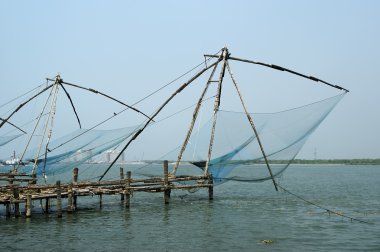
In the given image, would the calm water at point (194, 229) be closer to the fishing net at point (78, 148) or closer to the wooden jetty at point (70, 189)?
the wooden jetty at point (70, 189)

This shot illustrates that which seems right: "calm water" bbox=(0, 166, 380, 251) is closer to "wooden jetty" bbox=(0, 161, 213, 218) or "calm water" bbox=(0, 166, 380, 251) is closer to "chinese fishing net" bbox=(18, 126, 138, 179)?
"wooden jetty" bbox=(0, 161, 213, 218)

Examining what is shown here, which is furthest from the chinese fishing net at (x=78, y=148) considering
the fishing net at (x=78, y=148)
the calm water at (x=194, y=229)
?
the calm water at (x=194, y=229)

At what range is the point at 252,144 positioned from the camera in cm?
1480

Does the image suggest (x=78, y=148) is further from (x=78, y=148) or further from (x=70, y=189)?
(x=70, y=189)

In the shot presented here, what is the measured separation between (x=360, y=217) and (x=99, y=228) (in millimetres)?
8649

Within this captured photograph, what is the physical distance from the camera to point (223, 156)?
15867mm

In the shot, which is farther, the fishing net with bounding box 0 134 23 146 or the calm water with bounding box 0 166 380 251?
the fishing net with bounding box 0 134 23 146

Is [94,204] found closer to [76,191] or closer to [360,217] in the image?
[76,191]

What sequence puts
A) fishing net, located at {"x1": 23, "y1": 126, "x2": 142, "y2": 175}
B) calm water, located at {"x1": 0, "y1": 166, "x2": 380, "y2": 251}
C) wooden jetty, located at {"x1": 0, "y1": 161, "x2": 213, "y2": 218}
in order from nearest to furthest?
calm water, located at {"x1": 0, "y1": 166, "x2": 380, "y2": 251} → wooden jetty, located at {"x1": 0, "y1": 161, "x2": 213, "y2": 218} → fishing net, located at {"x1": 23, "y1": 126, "x2": 142, "y2": 175}

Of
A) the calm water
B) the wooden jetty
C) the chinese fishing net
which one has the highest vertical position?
the chinese fishing net

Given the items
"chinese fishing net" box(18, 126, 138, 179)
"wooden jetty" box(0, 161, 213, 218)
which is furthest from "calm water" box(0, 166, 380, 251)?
"chinese fishing net" box(18, 126, 138, 179)

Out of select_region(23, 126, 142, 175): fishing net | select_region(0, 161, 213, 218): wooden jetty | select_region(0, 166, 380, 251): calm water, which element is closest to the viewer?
select_region(0, 166, 380, 251): calm water

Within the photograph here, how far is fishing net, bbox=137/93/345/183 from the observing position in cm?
1360

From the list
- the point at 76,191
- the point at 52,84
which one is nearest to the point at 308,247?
the point at 76,191
